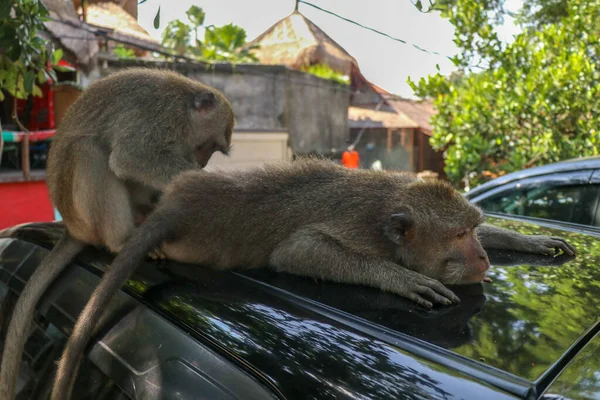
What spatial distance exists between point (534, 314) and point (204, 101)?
277 cm

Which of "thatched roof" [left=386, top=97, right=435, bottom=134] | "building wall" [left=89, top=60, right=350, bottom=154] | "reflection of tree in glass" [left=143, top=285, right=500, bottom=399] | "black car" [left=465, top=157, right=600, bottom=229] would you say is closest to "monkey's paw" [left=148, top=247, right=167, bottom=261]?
"reflection of tree in glass" [left=143, top=285, right=500, bottom=399]

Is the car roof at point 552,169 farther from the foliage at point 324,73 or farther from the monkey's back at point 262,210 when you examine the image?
the foliage at point 324,73

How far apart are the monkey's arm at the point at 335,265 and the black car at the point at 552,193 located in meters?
1.75

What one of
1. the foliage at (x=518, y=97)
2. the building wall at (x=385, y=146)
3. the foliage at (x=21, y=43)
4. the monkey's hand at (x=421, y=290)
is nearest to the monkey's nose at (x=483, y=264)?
the monkey's hand at (x=421, y=290)

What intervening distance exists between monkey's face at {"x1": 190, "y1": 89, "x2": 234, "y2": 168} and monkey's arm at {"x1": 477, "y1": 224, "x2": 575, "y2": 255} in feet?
6.22

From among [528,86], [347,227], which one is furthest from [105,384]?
[528,86]

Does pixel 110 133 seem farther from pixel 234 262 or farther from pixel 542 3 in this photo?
pixel 542 3

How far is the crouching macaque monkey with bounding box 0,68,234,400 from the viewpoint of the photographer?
3098mm

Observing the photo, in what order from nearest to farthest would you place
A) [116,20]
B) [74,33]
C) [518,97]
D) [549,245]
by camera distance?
[549,245] → [518,97] → [74,33] → [116,20]

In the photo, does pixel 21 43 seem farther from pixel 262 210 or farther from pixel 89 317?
pixel 89 317

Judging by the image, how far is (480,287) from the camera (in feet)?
6.70

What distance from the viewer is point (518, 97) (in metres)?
7.55

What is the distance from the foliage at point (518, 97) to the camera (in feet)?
23.7

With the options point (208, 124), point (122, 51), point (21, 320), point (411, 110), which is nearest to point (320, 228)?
point (21, 320)
